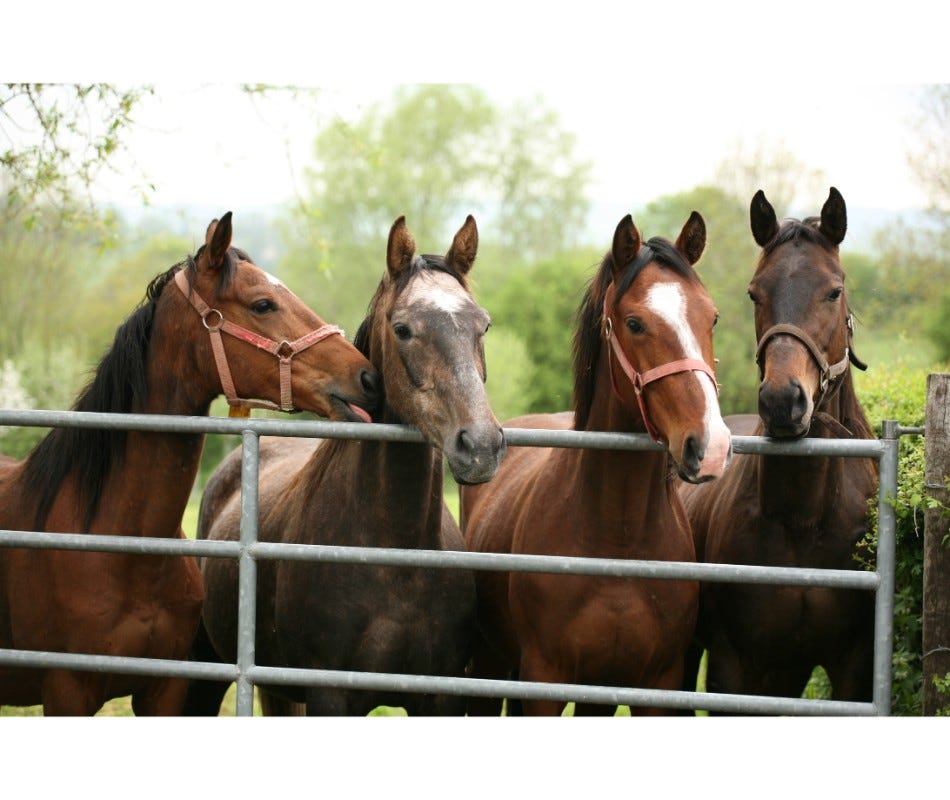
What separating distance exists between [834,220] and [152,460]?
100 inches

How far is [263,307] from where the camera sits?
3.53 metres

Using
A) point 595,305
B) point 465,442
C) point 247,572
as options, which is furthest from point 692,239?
point 247,572

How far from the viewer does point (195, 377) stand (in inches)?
140

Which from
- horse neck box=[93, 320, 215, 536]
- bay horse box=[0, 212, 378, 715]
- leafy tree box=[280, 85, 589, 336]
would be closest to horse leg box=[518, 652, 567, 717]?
bay horse box=[0, 212, 378, 715]

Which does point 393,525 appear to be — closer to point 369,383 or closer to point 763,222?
point 369,383

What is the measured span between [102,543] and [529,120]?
52.9 metres

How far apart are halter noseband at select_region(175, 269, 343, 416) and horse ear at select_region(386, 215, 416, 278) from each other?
0.29 m

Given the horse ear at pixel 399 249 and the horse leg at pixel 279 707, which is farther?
the horse leg at pixel 279 707

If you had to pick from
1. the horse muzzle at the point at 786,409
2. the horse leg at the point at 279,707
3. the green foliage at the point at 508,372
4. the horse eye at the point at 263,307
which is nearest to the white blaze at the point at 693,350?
the horse muzzle at the point at 786,409

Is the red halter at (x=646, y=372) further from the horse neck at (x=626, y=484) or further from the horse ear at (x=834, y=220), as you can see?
the horse ear at (x=834, y=220)

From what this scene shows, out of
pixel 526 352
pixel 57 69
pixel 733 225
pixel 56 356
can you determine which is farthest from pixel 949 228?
pixel 57 69

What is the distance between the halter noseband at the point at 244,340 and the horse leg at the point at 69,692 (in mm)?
1024

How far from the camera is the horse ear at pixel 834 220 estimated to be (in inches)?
144

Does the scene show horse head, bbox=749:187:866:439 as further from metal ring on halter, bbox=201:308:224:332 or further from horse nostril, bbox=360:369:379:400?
metal ring on halter, bbox=201:308:224:332
